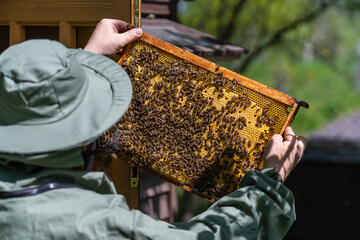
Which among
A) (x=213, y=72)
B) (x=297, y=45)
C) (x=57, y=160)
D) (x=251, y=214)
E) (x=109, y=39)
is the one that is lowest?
(x=297, y=45)

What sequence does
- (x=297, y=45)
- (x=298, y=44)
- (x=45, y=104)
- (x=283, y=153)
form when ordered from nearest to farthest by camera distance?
(x=45, y=104), (x=283, y=153), (x=298, y=44), (x=297, y=45)

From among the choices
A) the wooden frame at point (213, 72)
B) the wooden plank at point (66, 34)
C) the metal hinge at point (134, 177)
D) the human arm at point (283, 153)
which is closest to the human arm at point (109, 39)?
the wooden frame at point (213, 72)

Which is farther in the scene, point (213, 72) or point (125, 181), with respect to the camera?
point (125, 181)

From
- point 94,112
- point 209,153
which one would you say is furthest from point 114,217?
point 209,153

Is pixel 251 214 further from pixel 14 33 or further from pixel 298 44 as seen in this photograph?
pixel 298 44

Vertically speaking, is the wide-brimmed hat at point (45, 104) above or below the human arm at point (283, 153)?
above

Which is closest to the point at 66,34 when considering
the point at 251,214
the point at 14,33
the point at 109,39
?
the point at 14,33

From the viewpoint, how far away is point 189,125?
7.49 feet

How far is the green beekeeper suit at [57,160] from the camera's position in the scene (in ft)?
4.84

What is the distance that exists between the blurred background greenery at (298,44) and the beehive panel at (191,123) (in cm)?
384

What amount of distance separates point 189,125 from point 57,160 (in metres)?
0.90

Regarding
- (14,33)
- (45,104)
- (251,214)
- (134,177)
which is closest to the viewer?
(45,104)

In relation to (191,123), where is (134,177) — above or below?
below

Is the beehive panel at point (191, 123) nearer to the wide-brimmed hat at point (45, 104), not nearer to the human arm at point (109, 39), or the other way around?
the human arm at point (109, 39)
